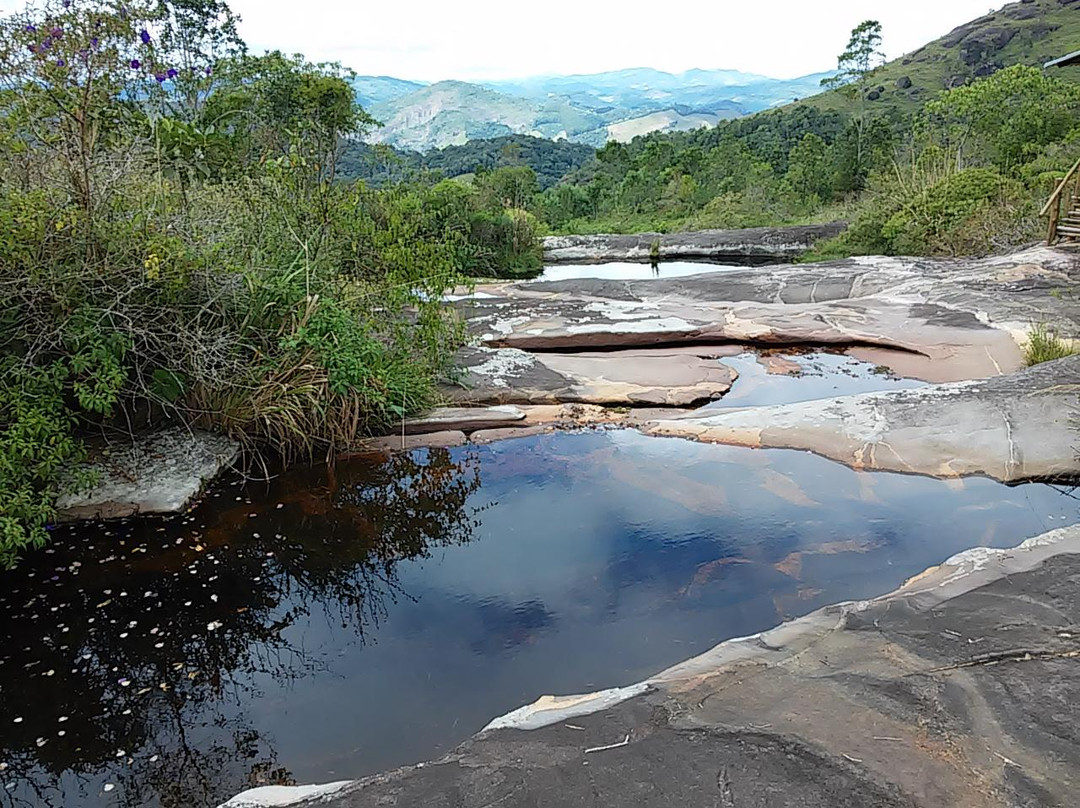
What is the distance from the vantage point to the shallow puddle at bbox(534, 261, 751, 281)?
14.6 m

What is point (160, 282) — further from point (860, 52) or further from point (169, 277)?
point (860, 52)

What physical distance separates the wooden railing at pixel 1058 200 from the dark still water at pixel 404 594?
291 inches

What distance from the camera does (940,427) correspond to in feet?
16.9

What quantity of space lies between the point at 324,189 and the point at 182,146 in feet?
8.22

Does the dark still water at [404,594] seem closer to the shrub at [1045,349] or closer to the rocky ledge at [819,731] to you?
the rocky ledge at [819,731]

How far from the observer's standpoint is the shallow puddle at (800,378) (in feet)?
21.6

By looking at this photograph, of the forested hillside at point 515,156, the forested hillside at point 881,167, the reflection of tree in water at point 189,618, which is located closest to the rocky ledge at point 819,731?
the reflection of tree in water at point 189,618

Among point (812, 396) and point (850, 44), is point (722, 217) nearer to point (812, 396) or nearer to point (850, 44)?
point (850, 44)

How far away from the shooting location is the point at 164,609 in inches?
153

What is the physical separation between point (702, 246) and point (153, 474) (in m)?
13.9

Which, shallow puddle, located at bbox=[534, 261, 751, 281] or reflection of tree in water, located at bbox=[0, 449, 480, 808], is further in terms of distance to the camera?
shallow puddle, located at bbox=[534, 261, 751, 281]

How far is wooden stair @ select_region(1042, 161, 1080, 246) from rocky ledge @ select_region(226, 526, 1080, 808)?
9.16 metres

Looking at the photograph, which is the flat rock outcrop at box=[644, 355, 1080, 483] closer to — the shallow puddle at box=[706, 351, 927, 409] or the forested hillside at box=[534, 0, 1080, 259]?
the shallow puddle at box=[706, 351, 927, 409]

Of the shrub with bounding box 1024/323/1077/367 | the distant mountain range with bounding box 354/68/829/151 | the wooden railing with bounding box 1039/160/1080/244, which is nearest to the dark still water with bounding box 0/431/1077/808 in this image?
the shrub with bounding box 1024/323/1077/367
